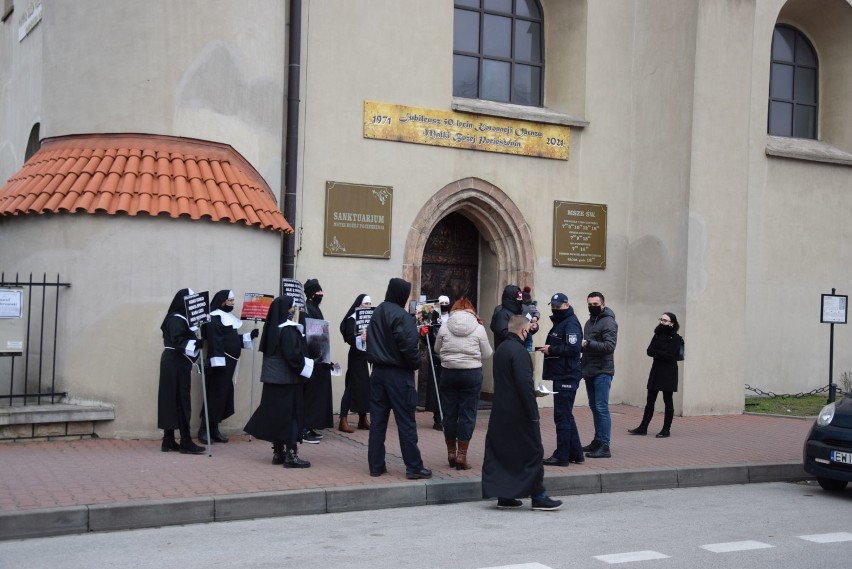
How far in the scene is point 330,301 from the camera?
14.6 m

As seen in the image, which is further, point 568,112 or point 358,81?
point 568,112

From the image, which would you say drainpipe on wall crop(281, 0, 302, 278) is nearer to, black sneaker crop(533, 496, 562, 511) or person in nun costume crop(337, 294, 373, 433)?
person in nun costume crop(337, 294, 373, 433)

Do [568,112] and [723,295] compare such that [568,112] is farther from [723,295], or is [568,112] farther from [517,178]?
[723,295]

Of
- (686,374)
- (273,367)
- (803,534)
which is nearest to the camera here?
(803,534)

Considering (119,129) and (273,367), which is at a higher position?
(119,129)

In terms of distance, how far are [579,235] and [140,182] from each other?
7.47 meters

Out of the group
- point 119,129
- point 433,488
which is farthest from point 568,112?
point 433,488

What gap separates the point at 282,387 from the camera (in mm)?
10211

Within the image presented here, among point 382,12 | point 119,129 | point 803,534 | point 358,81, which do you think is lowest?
point 803,534

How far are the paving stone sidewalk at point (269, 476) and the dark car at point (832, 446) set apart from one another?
109 centimetres

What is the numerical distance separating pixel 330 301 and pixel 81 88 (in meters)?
4.37

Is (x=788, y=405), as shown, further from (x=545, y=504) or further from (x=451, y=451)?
(x=545, y=504)

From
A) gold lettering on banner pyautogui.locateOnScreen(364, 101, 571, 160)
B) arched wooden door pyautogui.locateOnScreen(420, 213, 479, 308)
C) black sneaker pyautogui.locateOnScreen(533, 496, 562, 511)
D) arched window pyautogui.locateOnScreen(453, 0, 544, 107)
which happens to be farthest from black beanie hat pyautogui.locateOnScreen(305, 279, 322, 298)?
arched window pyautogui.locateOnScreen(453, 0, 544, 107)

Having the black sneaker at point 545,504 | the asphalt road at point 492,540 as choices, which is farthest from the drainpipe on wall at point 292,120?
the black sneaker at point 545,504
